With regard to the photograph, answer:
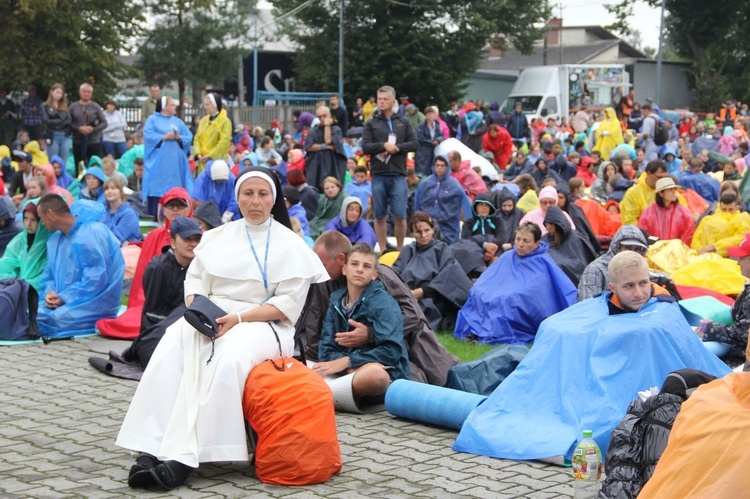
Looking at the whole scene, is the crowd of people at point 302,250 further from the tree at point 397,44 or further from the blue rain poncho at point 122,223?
the tree at point 397,44

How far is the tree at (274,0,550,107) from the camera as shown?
41.0 metres

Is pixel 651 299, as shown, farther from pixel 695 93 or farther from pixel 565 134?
pixel 695 93

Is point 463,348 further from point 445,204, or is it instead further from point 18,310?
point 445,204

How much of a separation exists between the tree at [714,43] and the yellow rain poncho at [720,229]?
3928cm

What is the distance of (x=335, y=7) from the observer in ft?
138

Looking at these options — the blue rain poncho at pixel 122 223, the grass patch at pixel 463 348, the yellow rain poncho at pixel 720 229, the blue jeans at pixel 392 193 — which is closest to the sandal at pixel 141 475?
the grass patch at pixel 463 348

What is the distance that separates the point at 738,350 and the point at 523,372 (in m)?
1.98

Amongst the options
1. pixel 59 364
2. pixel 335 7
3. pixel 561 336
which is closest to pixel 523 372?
pixel 561 336

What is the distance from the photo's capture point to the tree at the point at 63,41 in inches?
1018

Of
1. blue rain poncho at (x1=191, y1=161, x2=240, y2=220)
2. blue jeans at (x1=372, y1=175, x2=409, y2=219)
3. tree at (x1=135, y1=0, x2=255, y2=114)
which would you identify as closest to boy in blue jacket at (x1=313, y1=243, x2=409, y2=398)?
blue jeans at (x1=372, y1=175, x2=409, y2=219)

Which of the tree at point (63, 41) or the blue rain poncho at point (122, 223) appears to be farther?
the tree at point (63, 41)

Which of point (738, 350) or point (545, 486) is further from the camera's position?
point (738, 350)

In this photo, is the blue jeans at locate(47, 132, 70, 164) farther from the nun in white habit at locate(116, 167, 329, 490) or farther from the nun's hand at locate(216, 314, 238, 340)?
the nun's hand at locate(216, 314, 238, 340)

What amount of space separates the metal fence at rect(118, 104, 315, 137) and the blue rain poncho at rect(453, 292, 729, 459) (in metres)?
23.7
